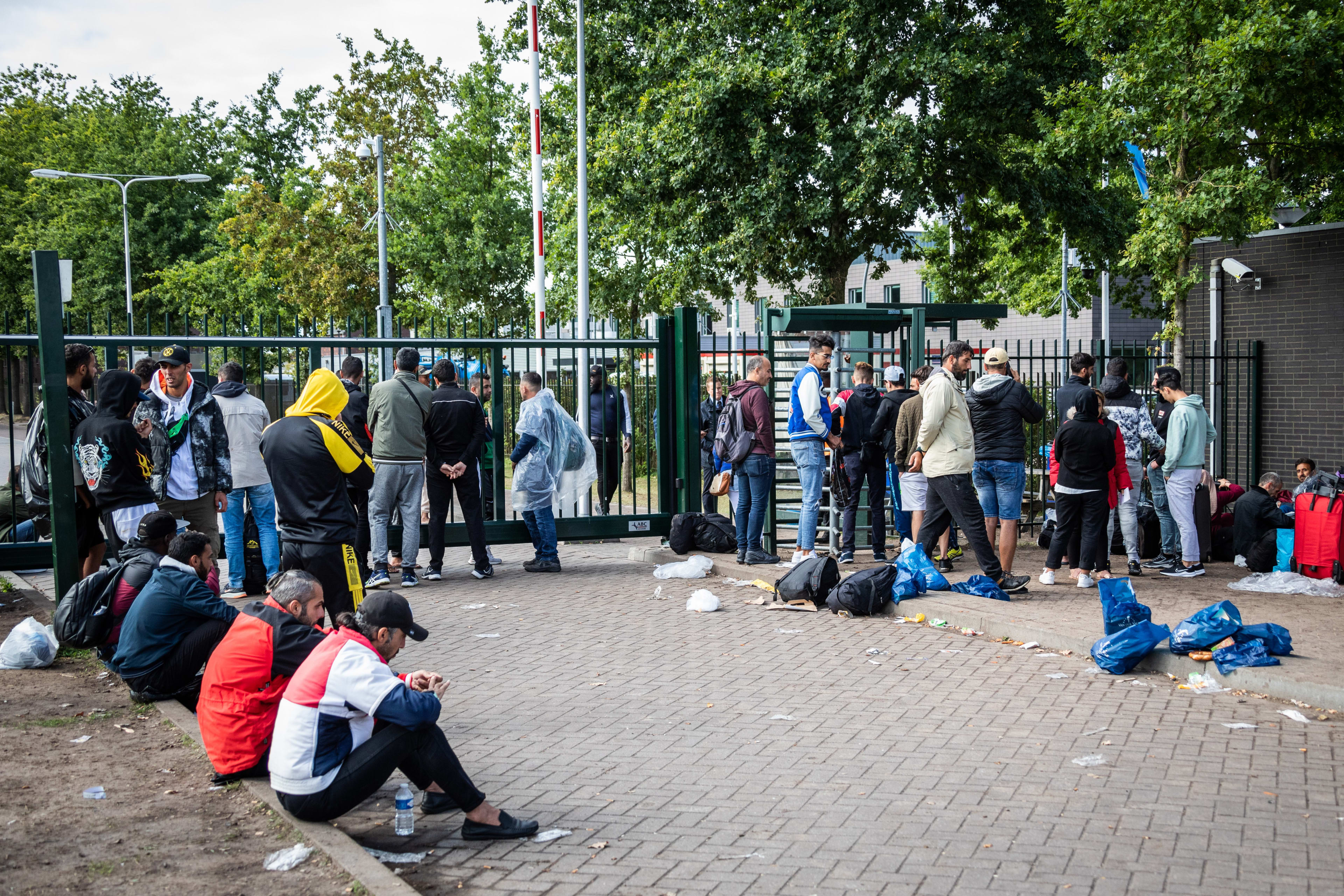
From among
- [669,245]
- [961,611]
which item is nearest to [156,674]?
[961,611]

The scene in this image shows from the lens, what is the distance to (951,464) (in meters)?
9.38

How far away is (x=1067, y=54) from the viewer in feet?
60.1

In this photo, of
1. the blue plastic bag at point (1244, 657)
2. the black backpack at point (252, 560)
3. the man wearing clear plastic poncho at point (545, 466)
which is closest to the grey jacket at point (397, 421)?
the man wearing clear plastic poncho at point (545, 466)

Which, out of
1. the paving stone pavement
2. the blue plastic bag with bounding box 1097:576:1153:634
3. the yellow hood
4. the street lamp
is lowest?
the paving stone pavement

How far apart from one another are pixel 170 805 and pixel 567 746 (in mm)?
1831

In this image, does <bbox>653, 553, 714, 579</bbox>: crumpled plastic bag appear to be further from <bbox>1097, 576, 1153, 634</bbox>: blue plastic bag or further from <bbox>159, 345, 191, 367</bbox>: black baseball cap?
<bbox>159, 345, 191, 367</bbox>: black baseball cap

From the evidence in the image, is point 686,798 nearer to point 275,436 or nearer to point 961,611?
point 275,436

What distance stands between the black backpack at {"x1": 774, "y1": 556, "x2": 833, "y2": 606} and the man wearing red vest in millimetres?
4895

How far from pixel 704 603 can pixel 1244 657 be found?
159 inches

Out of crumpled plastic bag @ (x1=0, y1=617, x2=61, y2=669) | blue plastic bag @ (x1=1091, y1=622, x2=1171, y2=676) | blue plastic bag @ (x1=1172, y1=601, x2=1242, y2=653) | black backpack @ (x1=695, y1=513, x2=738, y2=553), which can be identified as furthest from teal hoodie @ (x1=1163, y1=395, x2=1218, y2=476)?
crumpled plastic bag @ (x1=0, y1=617, x2=61, y2=669)

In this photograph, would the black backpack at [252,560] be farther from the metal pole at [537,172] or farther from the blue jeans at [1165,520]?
the blue jeans at [1165,520]

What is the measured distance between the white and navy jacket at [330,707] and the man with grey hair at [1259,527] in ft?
28.8

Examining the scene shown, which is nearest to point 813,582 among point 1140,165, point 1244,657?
point 1244,657

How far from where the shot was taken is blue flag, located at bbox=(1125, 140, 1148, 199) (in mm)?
14492
